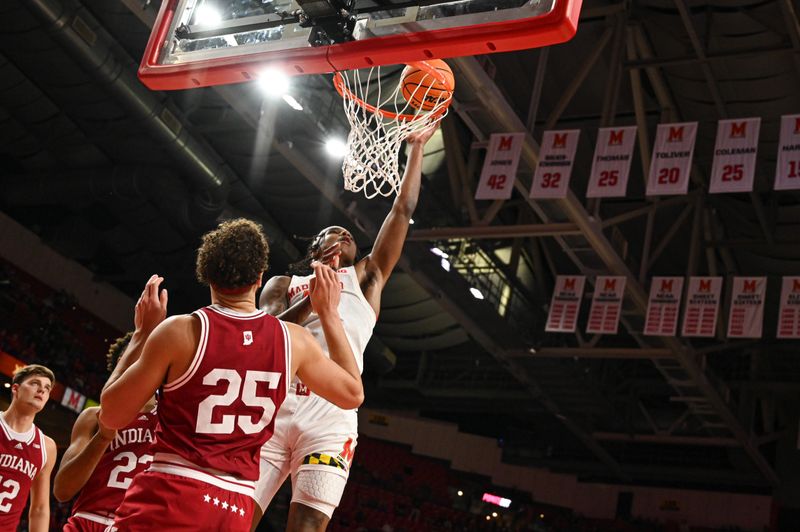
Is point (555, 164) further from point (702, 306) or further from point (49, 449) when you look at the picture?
point (49, 449)

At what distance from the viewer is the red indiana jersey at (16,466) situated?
5711 millimetres

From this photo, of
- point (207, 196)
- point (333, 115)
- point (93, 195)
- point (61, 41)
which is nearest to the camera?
point (61, 41)

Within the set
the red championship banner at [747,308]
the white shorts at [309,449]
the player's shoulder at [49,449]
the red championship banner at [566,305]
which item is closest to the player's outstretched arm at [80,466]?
the white shorts at [309,449]

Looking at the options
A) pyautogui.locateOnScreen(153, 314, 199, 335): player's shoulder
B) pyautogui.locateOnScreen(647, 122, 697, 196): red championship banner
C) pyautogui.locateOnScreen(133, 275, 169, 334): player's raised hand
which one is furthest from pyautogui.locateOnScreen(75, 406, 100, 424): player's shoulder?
pyautogui.locateOnScreen(647, 122, 697, 196): red championship banner

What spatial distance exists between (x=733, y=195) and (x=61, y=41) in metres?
12.2

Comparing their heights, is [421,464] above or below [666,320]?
below

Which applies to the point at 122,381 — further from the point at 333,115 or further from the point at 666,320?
the point at 666,320

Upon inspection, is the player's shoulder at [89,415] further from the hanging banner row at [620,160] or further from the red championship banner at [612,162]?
the red championship banner at [612,162]

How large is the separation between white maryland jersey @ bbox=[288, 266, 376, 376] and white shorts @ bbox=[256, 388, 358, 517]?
35 centimetres

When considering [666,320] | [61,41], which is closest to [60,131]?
[61,41]

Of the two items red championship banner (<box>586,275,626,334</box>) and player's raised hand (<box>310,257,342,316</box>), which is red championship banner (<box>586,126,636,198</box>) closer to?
red championship banner (<box>586,275,626,334</box>)

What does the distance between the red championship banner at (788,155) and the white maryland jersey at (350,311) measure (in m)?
8.89

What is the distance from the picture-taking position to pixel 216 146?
16172 millimetres

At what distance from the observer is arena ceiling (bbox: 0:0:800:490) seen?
13664mm
